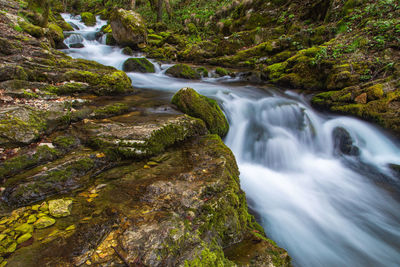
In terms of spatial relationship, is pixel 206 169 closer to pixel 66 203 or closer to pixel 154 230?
pixel 154 230

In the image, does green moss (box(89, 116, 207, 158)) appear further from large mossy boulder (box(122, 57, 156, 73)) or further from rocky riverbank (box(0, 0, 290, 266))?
large mossy boulder (box(122, 57, 156, 73))

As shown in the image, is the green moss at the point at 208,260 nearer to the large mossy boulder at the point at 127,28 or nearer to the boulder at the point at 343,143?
the boulder at the point at 343,143

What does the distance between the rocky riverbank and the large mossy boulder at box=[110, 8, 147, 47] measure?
13.5 m

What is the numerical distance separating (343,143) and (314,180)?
2275 millimetres

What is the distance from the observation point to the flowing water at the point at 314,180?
3.17 meters

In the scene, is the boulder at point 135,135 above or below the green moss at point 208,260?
above

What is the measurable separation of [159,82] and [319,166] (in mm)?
8121

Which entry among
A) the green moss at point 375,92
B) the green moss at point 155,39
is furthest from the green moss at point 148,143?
the green moss at point 155,39

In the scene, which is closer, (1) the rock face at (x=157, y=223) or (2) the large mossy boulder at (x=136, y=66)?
(1) the rock face at (x=157, y=223)

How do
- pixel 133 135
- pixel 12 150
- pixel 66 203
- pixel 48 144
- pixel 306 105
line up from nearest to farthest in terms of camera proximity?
pixel 66 203, pixel 12 150, pixel 48 144, pixel 133 135, pixel 306 105

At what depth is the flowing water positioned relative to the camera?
3.17 metres

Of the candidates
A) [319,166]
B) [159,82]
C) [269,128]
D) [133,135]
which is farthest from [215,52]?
[133,135]

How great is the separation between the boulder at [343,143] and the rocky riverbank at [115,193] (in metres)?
4.76

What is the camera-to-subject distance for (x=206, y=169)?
2.57 m
